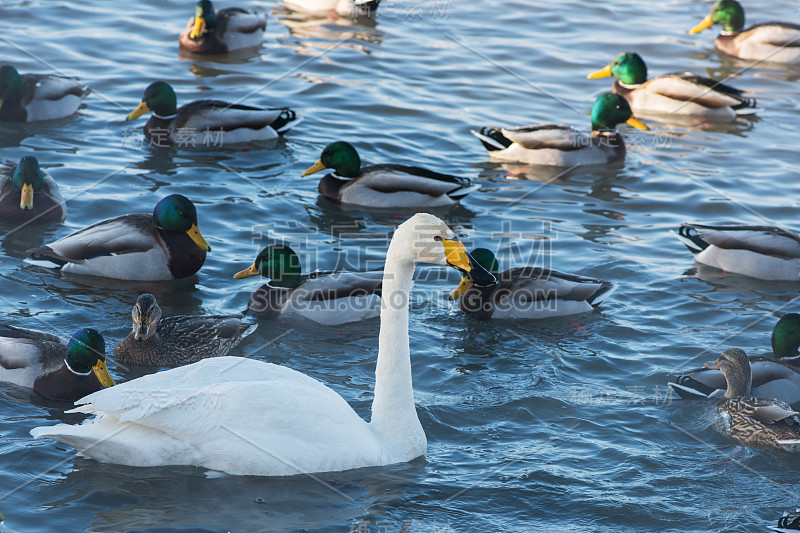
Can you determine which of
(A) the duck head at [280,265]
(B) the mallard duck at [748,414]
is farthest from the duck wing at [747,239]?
(A) the duck head at [280,265]

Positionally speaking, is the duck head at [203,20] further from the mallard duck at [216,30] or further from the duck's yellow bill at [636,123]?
the duck's yellow bill at [636,123]

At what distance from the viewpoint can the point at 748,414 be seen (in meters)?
7.43

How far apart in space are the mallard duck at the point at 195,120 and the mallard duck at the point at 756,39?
370 inches

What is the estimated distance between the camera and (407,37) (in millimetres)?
18188

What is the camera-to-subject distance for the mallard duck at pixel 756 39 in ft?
58.2

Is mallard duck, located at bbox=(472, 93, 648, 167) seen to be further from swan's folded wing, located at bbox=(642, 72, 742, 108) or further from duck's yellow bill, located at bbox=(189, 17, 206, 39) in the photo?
duck's yellow bill, located at bbox=(189, 17, 206, 39)

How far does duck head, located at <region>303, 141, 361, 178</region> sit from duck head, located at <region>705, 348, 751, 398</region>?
17.7 feet

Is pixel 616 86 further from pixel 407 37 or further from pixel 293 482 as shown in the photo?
pixel 293 482

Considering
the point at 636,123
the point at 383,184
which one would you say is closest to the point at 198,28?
the point at 383,184

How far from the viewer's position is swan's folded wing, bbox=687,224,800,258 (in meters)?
10.2

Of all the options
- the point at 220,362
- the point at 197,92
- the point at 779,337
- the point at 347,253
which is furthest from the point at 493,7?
the point at 220,362

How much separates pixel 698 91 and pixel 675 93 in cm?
34

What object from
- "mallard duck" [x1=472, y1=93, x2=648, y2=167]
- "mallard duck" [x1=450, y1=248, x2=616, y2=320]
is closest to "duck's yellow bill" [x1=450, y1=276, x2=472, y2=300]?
"mallard duck" [x1=450, y1=248, x2=616, y2=320]

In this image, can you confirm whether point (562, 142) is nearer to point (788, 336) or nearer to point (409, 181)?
point (409, 181)
